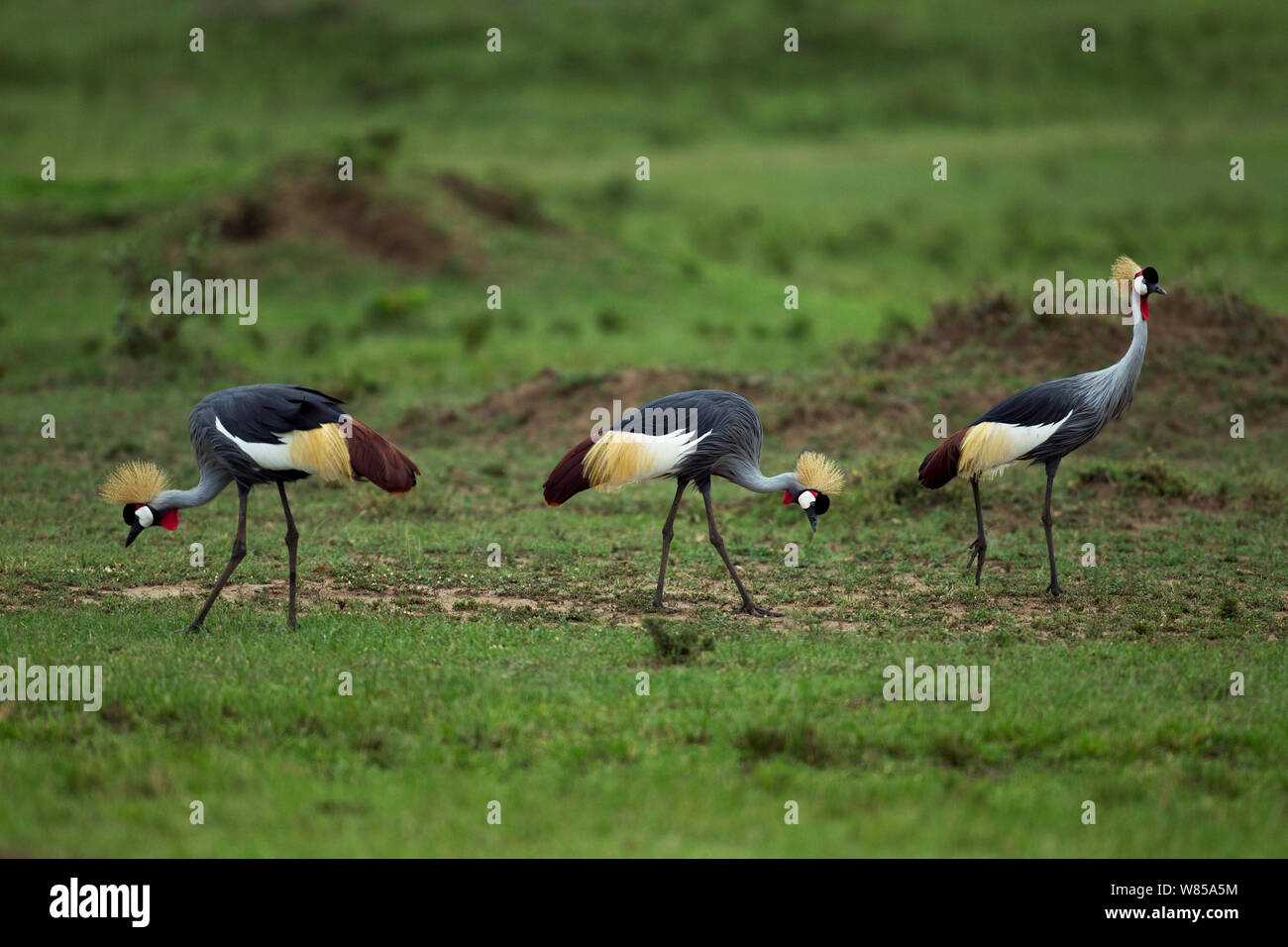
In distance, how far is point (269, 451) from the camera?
8469 millimetres

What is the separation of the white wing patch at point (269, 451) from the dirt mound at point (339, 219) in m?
17.5

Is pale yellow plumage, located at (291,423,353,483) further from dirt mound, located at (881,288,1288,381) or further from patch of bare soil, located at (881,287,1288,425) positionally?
dirt mound, located at (881,288,1288,381)

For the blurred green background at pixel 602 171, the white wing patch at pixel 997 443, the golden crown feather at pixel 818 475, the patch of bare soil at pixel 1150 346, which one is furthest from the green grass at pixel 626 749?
the blurred green background at pixel 602 171

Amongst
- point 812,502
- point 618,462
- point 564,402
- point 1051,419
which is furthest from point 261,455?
point 564,402

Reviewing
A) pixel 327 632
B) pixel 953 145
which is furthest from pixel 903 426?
pixel 953 145

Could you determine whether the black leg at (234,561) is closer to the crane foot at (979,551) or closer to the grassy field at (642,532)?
the grassy field at (642,532)

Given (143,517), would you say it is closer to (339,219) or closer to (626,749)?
(626,749)

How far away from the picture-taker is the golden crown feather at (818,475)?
365 inches

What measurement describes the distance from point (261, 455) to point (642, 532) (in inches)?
180

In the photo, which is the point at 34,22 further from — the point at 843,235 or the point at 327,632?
the point at 327,632

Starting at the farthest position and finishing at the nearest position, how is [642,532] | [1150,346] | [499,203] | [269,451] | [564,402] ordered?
1. [499,203]
2. [564,402]
3. [1150,346]
4. [642,532]
5. [269,451]

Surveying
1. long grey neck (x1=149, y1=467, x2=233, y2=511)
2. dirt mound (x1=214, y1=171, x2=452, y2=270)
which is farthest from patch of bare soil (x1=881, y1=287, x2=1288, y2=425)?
dirt mound (x1=214, y1=171, x2=452, y2=270)

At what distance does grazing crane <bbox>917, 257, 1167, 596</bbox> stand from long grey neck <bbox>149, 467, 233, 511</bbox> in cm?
543

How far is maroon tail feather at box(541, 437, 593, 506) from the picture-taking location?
930 centimetres
